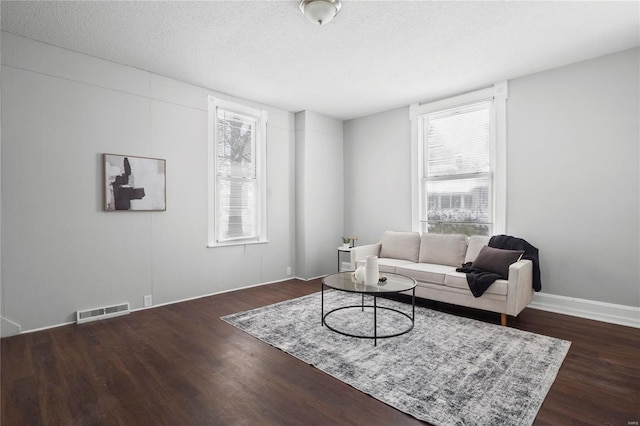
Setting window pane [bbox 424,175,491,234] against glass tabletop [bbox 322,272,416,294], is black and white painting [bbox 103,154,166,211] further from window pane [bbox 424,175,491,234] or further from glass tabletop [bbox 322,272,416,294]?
window pane [bbox 424,175,491,234]

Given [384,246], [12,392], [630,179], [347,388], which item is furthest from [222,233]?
[630,179]

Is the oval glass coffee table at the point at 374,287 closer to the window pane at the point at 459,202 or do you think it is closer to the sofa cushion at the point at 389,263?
the sofa cushion at the point at 389,263

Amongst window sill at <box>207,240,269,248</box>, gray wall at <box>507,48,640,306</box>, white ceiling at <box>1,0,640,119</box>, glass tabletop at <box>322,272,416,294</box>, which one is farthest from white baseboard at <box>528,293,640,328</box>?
window sill at <box>207,240,269,248</box>

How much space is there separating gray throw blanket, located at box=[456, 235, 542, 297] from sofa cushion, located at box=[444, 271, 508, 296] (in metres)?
0.04

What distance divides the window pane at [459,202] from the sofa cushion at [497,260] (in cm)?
87

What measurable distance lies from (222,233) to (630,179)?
4863mm

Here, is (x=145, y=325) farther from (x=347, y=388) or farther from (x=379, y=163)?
(x=379, y=163)

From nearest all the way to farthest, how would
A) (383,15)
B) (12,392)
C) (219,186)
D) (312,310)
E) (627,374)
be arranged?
1. (12,392)
2. (627,374)
3. (383,15)
4. (312,310)
5. (219,186)

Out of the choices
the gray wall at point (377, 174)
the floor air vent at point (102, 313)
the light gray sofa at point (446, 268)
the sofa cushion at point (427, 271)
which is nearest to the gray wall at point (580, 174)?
the light gray sofa at point (446, 268)

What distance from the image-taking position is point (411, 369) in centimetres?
240

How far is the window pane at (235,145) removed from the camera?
4.67 meters

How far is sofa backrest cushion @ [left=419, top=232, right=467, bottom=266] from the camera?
421 centimetres

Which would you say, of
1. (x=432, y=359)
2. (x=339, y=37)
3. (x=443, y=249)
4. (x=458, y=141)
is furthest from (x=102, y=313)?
(x=458, y=141)

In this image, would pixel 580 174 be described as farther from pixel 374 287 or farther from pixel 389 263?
pixel 374 287
